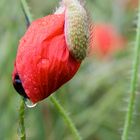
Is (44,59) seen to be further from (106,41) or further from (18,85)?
(106,41)

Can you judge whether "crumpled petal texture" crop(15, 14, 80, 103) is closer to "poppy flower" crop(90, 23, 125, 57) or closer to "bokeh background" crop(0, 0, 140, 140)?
"bokeh background" crop(0, 0, 140, 140)

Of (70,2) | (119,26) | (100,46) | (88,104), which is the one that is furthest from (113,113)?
(70,2)

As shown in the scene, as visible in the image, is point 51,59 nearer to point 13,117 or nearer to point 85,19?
point 85,19

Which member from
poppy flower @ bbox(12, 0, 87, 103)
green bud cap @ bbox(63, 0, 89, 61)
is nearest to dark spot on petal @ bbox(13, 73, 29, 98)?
poppy flower @ bbox(12, 0, 87, 103)

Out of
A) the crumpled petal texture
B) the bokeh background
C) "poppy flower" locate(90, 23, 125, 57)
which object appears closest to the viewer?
the crumpled petal texture

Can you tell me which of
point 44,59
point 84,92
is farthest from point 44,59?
point 84,92

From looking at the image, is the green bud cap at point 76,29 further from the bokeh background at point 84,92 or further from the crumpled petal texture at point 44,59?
the bokeh background at point 84,92
